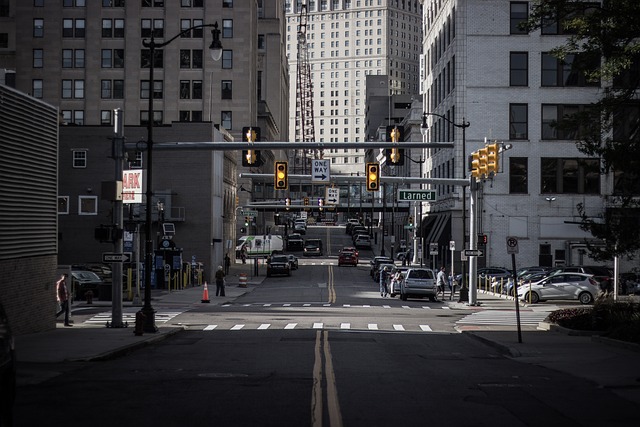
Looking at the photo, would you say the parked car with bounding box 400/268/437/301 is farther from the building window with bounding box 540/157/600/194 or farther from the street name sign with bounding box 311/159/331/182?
the building window with bounding box 540/157/600/194

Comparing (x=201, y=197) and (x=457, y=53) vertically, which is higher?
(x=457, y=53)

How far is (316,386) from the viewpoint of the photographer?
15.2m

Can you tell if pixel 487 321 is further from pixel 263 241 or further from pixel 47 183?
pixel 263 241

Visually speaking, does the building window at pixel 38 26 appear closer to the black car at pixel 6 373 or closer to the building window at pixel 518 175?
the building window at pixel 518 175

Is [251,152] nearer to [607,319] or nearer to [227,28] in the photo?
[607,319]

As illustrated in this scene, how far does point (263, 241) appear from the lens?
302 ft

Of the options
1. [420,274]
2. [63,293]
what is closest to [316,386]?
[63,293]

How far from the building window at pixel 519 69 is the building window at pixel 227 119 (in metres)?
39.3

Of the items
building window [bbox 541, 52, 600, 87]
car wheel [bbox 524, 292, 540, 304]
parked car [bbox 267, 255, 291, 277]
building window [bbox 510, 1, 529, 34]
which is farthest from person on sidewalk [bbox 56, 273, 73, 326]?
building window [bbox 510, 1, 529, 34]

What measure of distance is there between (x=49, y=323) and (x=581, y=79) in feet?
159

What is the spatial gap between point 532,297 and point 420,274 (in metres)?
6.40

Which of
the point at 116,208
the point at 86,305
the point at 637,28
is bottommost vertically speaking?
the point at 86,305

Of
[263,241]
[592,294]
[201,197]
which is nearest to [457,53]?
[201,197]

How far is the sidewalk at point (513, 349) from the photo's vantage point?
1753 cm
